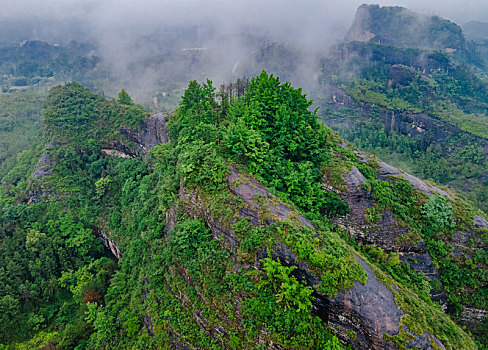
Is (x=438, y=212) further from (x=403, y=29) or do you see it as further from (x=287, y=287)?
(x=403, y=29)

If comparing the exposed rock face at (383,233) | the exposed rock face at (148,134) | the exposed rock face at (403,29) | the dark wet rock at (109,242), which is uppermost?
the exposed rock face at (403,29)

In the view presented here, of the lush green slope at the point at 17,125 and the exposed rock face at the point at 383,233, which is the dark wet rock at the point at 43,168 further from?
the exposed rock face at the point at 383,233

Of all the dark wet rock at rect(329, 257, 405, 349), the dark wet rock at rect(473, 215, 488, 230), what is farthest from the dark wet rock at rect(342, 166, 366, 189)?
the dark wet rock at rect(473, 215, 488, 230)

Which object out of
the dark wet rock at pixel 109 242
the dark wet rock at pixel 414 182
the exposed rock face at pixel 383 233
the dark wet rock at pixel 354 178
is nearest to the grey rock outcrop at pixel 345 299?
the exposed rock face at pixel 383 233

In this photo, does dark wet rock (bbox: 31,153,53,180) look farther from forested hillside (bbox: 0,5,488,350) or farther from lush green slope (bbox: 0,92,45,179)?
lush green slope (bbox: 0,92,45,179)

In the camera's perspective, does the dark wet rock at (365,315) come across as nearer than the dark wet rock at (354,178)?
Yes

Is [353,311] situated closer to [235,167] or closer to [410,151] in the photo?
[235,167]

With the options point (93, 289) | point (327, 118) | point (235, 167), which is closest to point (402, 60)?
point (327, 118)

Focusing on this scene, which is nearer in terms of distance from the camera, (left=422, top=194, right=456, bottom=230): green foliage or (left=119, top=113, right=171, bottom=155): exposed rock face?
(left=422, top=194, right=456, bottom=230): green foliage

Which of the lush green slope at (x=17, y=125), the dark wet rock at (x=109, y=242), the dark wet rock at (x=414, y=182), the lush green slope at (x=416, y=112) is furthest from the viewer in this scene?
the lush green slope at (x=416, y=112)

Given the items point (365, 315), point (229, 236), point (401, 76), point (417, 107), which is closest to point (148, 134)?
point (229, 236)
